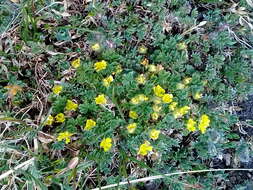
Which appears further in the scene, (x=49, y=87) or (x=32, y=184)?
(x=49, y=87)

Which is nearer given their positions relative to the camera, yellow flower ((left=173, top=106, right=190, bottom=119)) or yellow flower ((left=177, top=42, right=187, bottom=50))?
yellow flower ((left=173, top=106, right=190, bottom=119))

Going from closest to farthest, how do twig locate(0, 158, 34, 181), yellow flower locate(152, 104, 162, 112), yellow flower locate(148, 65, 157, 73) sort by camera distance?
twig locate(0, 158, 34, 181)
yellow flower locate(152, 104, 162, 112)
yellow flower locate(148, 65, 157, 73)

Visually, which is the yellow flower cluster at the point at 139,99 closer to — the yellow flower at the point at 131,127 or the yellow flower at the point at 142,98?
the yellow flower at the point at 142,98

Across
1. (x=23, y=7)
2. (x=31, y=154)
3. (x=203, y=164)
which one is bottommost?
(x=203, y=164)

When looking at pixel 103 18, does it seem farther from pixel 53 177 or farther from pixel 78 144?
pixel 53 177

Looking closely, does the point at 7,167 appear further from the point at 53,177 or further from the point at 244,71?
the point at 244,71

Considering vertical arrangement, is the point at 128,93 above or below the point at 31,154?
above

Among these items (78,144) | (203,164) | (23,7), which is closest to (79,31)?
(23,7)

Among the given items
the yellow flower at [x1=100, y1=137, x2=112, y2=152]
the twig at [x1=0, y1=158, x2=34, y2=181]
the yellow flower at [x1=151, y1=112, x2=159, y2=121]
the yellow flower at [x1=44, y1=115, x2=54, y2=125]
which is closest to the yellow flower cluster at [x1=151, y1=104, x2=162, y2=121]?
the yellow flower at [x1=151, y1=112, x2=159, y2=121]

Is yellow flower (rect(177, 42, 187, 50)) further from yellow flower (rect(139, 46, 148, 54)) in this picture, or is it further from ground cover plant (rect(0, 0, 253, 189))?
yellow flower (rect(139, 46, 148, 54))
